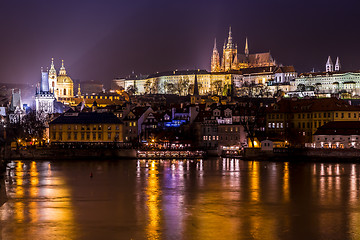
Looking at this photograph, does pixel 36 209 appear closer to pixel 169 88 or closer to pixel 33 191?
pixel 33 191

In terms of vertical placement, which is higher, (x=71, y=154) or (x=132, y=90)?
(x=132, y=90)

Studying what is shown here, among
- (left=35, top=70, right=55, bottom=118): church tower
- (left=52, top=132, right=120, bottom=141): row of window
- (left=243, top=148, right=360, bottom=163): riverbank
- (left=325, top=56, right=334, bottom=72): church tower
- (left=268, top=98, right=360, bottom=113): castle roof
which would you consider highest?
(left=325, top=56, right=334, bottom=72): church tower

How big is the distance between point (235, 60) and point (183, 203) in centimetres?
16063

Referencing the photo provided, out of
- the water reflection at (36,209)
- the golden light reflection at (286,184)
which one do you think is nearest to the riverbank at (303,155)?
the golden light reflection at (286,184)

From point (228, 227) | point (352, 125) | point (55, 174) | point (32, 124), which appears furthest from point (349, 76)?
point (228, 227)

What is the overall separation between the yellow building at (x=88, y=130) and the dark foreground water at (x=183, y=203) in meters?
18.0

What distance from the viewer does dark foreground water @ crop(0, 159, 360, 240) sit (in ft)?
70.7

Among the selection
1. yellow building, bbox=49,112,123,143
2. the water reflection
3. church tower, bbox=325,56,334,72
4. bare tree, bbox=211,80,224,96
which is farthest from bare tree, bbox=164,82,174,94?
the water reflection

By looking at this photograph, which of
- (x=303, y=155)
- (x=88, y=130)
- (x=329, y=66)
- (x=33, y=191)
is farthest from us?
(x=329, y=66)

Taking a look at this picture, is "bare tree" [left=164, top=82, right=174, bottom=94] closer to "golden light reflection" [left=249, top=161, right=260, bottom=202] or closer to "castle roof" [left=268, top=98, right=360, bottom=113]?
"castle roof" [left=268, top=98, right=360, bottom=113]

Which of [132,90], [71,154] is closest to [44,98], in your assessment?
[132,90]

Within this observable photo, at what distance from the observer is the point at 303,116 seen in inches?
2215

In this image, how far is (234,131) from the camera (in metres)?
55.1

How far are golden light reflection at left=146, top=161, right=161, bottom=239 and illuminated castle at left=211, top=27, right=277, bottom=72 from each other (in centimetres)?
14609
